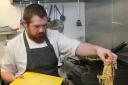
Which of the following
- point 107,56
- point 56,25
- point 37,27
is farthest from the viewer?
point 56,25

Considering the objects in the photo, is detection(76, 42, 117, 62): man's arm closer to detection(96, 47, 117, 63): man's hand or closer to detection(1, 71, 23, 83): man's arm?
detection(96, 47, 117, 63): man's hand

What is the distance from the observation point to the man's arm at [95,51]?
109 centimetres

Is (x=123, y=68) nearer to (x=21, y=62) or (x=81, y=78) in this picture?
(x=81, y=78)

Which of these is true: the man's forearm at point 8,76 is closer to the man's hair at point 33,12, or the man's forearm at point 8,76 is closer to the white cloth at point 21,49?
the white cloth at point 21,49

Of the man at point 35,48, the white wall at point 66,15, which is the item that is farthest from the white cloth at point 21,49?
the white wall at point 66,15

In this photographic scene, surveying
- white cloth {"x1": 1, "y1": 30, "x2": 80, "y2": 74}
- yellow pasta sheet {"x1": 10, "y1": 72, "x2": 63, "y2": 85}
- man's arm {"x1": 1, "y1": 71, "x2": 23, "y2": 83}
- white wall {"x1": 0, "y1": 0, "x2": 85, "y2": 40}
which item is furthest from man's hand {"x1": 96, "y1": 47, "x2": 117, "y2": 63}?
white wall {"x1": 0, "y1": 0, "x2": 85, "y2": 40}

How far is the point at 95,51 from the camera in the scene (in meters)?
1.28

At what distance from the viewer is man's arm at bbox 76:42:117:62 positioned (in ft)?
3.57

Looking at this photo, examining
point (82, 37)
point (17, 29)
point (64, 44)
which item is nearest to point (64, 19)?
point (82, 37)

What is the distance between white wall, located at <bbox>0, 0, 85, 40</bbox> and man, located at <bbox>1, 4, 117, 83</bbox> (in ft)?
→ 3.80

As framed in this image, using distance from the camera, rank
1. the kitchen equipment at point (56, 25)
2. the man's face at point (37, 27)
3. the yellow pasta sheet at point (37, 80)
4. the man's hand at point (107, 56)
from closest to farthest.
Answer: the man's hand at point (107, 56), the yellow pasta sheet at point (37, 80), the man's face at point (37, 27), the kitchen equipment at point (56, 25)

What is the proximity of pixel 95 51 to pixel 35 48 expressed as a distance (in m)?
0.43

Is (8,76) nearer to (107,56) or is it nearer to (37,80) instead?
(37,80)

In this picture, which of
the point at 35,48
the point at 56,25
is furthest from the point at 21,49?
the point at 56,25
